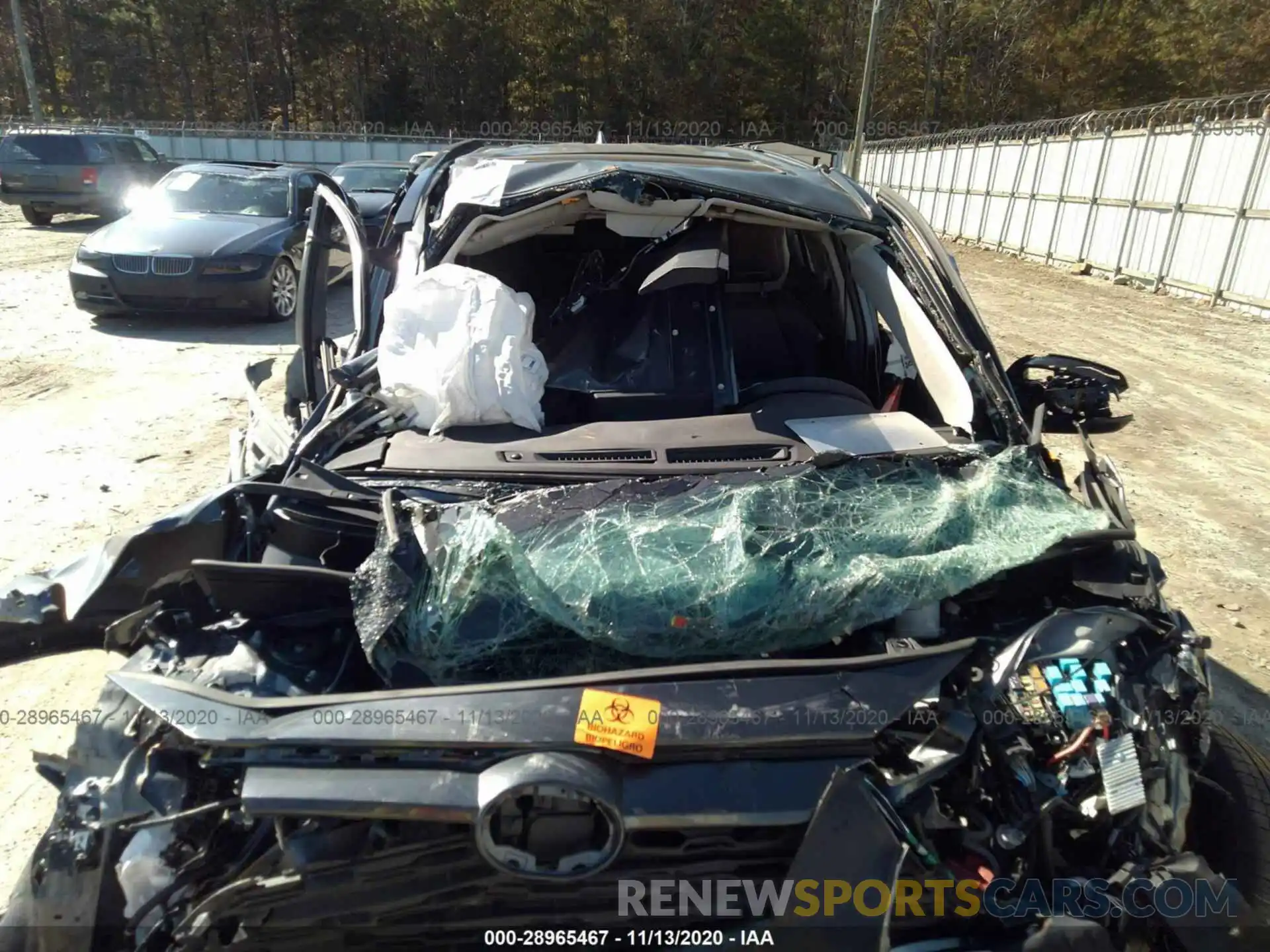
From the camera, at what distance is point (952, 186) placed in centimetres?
2023

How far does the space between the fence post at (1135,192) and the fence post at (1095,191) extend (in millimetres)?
908

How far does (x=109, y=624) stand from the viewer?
75.8 inches

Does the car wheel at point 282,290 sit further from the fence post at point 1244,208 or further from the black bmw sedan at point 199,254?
the fence post at point 1244,208

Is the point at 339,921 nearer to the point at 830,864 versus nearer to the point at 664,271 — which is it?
the point at 830,864

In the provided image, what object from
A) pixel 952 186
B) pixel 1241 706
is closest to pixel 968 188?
pixel 952 186

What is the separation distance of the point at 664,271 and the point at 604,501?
1.12m

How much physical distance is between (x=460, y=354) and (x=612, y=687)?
52.2 inches

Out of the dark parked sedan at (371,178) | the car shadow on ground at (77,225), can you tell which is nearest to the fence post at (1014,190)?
the dark parked sedan at (371,178)

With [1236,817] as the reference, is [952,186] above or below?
above

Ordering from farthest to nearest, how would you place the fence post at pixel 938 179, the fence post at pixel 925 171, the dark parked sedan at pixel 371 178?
1. the fence post at pixel 925 171
2. the fence post at pixel 938 179
3. the dark parked sedan at pixel 371 178

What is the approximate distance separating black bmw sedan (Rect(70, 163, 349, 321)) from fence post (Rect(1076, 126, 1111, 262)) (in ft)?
40.4

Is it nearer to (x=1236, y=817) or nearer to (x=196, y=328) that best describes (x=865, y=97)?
(x=196, y=328)

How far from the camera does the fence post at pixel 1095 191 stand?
14031 mm

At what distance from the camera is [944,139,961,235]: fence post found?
1966 cm
